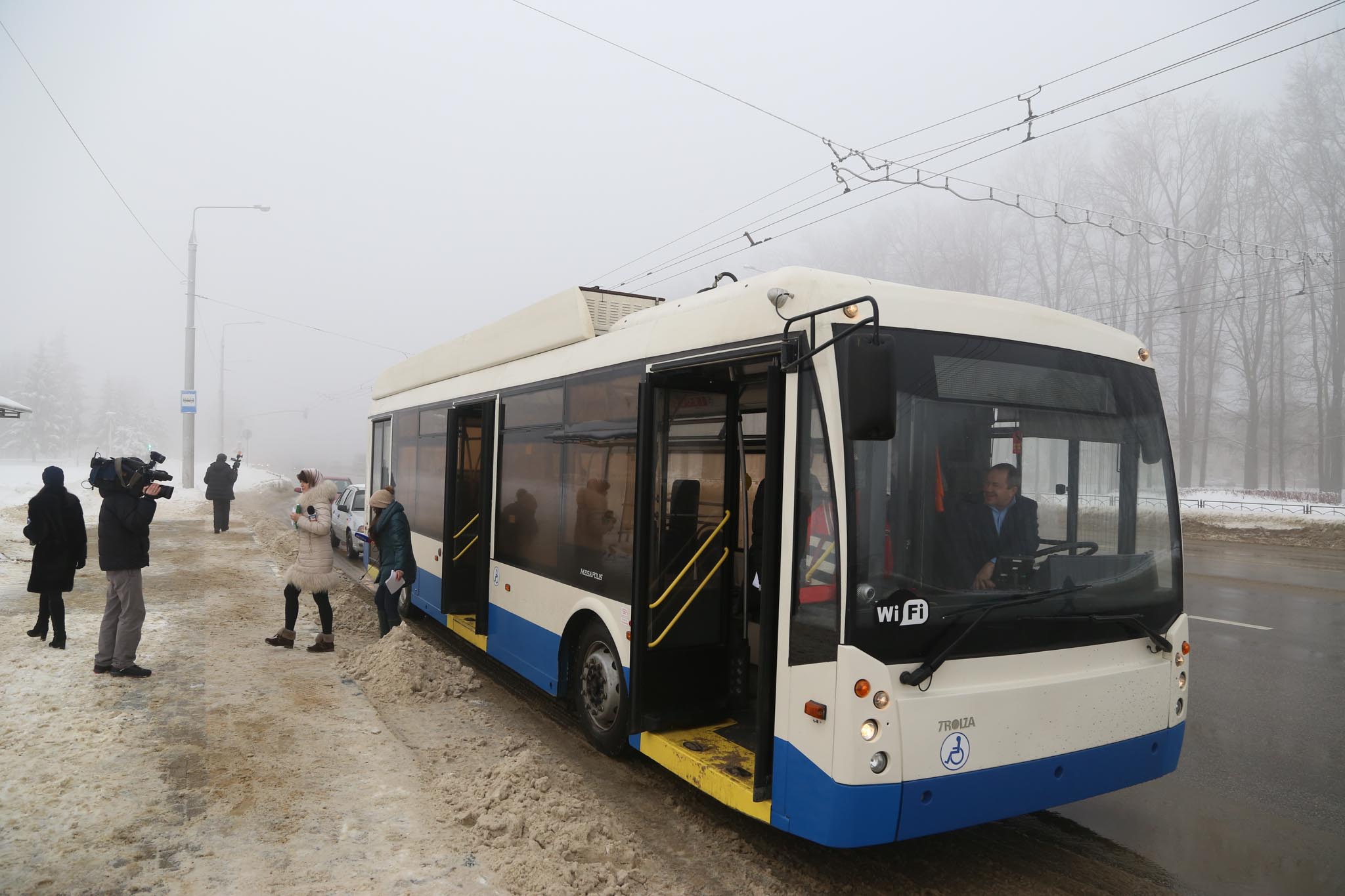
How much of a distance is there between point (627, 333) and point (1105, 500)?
3.13 metres

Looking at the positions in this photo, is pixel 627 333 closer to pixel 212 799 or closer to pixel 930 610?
pixel 930 610

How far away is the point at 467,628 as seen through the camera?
8.47m

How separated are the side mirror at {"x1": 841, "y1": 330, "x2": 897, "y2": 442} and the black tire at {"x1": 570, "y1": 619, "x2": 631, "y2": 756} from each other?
2.67 metres

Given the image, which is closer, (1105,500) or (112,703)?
(1105,500)

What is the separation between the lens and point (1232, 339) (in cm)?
3962

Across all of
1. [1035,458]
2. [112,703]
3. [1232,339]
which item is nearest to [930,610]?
[1035,458]

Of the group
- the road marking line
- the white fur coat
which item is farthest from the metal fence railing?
the white fur coat

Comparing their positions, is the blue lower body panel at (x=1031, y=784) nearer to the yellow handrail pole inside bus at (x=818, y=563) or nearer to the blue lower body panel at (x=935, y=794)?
the blue lower body panel at (x=935, y=794)

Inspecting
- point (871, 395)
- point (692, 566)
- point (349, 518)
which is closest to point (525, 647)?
point (692, 566)

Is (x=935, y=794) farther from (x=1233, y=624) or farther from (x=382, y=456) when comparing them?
(x=382, y=456)

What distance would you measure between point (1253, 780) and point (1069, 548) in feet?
9.59

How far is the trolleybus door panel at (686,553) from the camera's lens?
16.6 feet

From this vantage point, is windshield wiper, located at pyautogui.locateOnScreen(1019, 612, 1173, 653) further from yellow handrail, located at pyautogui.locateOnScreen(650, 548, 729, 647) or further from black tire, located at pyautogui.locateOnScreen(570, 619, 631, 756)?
black tire, located at pyautogui.locateOnScreen(570, 619, 631, 756)

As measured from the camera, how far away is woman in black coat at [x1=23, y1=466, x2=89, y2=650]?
299 inches
